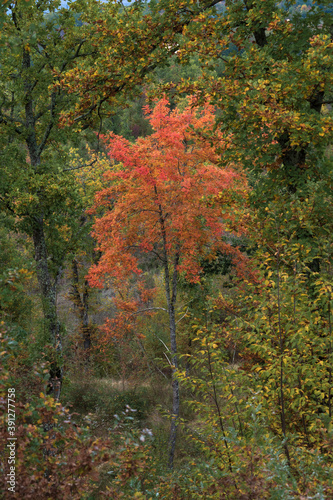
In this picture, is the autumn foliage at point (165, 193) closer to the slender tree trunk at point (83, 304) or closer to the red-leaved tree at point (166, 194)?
the red-leaved tree at point (166, 194)

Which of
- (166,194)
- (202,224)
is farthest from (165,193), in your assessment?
(202,224)

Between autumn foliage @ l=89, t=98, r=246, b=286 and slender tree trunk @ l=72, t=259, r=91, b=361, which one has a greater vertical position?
autumn foliage @ l=89, t=98, r=246, b=286

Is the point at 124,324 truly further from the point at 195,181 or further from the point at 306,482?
the point at 306,482

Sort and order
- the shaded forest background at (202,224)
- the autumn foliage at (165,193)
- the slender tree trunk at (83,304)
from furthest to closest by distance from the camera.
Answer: the slender tree trunk at (83,304)
the autumn foliage at (165,193)
the shaded forest background at (202,224)

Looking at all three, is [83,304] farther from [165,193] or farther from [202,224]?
[202,224]

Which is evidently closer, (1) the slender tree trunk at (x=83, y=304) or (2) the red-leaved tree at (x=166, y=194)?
(2) the red-leaved tree at (x=166, y=194)

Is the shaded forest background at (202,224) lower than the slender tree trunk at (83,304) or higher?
higher

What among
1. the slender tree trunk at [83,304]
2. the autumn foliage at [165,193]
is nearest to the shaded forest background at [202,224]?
the autumn foliage at [165,193]

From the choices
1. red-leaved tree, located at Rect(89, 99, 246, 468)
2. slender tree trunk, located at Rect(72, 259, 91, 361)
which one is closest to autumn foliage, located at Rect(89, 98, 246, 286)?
red-leaved tree, located at Rect(89, 99, 246, 468)

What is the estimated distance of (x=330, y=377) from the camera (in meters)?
4.11

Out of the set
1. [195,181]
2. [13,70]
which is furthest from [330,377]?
[13,70]

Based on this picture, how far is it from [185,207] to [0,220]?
5025mm

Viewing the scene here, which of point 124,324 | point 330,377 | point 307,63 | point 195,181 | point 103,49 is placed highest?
point 103,49

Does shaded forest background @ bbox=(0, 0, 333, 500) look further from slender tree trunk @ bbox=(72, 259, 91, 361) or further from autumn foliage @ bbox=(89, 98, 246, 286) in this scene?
slender tree trunk @ bbox=(72, 259, 91, 361)
